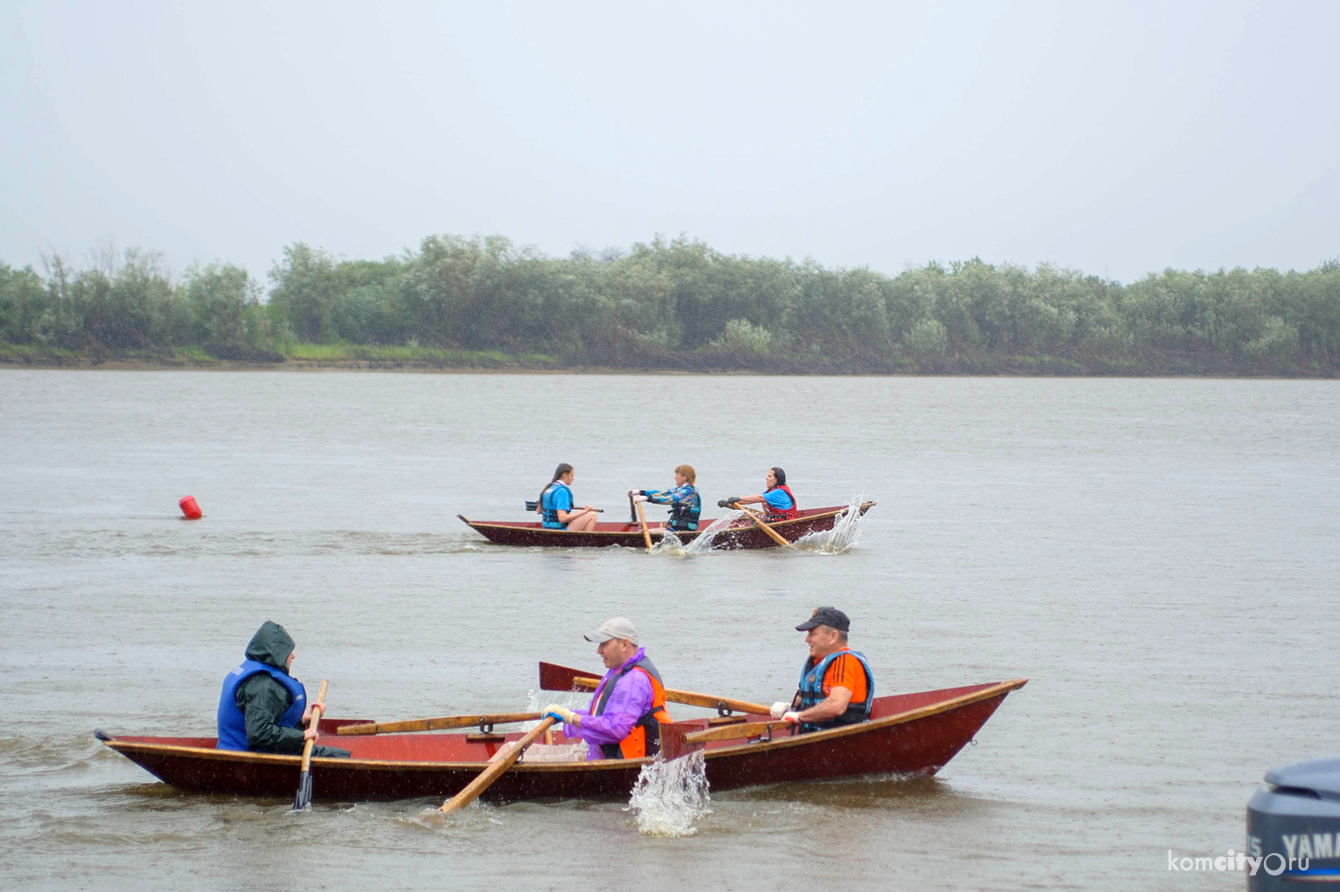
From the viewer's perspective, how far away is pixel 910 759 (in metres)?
9.42

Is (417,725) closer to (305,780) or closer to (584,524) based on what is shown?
(305,780)

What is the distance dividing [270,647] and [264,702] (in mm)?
377

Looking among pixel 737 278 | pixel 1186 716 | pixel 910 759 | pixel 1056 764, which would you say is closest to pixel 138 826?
pixel 910 759

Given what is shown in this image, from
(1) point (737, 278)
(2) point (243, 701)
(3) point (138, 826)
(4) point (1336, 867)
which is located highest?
(1) point (737, 278)

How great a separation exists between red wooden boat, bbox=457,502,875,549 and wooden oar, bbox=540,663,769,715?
9.70 meters

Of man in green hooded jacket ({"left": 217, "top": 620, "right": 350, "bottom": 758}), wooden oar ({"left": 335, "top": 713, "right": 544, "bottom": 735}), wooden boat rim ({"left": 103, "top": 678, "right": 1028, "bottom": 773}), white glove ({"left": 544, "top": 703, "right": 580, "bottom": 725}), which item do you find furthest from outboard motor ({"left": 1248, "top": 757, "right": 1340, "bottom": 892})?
man in green hooded jacket ({"left": 217, "top": 620, "right": 350, "bottom": 758})

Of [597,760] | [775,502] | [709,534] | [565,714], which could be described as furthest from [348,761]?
[775,502]

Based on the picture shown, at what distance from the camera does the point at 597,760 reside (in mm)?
8891

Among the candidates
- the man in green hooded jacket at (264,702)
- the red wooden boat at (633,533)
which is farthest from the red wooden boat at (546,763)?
the red wooden boat at (633,533)

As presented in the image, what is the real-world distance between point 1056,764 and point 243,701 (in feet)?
18.8

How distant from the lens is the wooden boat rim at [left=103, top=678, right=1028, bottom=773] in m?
8.59

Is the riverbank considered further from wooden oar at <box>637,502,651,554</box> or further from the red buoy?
wooden oar at <box>637,502,651,554</box>

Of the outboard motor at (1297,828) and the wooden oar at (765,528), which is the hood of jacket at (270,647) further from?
the wooden oar at (765,528)

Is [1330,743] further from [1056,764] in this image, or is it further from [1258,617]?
[1258,617]
